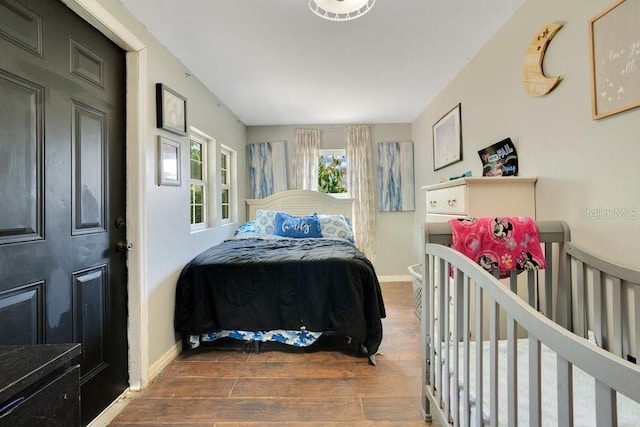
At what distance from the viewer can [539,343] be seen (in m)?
0.66

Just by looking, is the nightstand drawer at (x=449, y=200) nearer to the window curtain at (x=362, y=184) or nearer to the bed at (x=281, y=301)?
the bed at (x=281, y=301)

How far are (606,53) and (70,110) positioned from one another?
2.42 m

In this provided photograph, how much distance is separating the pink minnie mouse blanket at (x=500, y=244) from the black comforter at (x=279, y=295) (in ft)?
2.95

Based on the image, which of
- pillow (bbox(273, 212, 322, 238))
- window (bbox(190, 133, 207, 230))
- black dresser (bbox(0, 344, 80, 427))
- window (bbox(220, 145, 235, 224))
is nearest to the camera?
black dresser (bbox(0, 344, 80, 427))

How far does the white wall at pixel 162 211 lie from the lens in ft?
5.80

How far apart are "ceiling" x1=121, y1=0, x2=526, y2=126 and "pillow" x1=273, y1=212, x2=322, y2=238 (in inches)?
53.5

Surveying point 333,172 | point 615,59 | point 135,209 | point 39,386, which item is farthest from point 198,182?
point 615,59

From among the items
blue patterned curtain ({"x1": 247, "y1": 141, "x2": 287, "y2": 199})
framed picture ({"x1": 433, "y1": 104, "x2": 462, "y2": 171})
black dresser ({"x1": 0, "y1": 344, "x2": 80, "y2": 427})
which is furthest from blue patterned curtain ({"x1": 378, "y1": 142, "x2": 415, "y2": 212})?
black dresser ({"x1": 0, "y1": 344, "x2": 80, "y2": 427})

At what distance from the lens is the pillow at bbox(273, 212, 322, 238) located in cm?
318

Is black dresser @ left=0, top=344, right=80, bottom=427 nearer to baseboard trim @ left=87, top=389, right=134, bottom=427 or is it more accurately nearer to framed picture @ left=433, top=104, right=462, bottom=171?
baseboard trim @ left=87, top=389, right=134, bottom=427

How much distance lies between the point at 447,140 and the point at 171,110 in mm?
2511

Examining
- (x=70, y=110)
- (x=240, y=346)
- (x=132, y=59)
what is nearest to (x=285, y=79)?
(x=132, y=59)

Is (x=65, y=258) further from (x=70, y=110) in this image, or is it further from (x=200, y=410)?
(x=200, y=410)

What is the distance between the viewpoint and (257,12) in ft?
5.60
